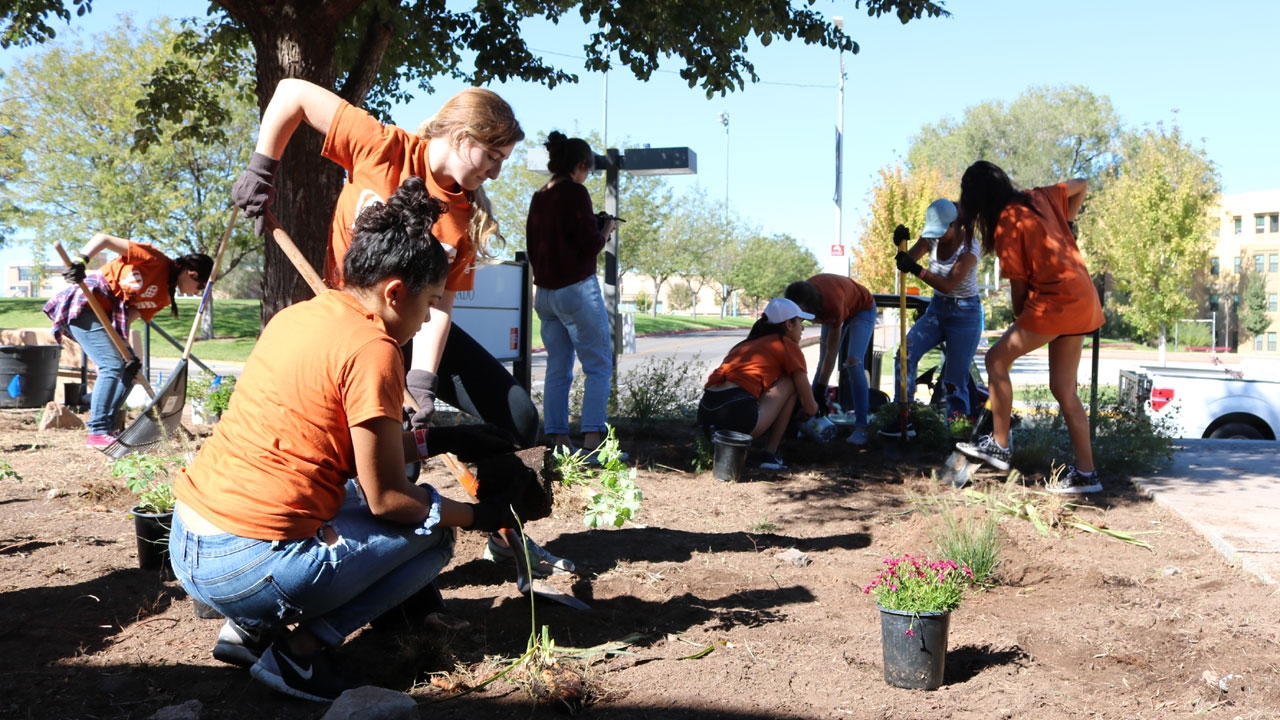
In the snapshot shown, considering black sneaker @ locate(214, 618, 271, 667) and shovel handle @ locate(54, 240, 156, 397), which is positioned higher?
shovel handle @ locate(54, 240, 156, 397)

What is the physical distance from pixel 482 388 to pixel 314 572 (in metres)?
1.29

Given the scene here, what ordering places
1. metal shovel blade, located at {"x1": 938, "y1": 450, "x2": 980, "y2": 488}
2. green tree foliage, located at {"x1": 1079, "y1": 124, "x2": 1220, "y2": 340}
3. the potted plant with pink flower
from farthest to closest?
1. green tree foliage, located at {"x1": 1079, "y1": 124, "x2": 1220, "y2": 340}
2. metal shovel blade, located at {"x1": 938, "y1": 450, "x2": 980, "y2": 488}
3. the potted plant with pink flower

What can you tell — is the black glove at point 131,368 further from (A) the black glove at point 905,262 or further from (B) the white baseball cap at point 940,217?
(B) the white baseball cap at point 940,217

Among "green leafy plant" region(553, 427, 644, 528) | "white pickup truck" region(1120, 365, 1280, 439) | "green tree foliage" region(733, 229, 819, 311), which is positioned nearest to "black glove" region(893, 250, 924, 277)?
"green leafy plant" region(553, 427, 644, 528)

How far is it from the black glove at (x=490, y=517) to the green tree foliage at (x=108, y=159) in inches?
907

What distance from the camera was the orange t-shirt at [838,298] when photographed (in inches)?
295

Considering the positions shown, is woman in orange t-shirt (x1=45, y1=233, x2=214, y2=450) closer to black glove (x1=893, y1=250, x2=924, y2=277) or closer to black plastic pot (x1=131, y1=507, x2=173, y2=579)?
black plastic pot (x1=131, y1=507, x2=173, y2=579)

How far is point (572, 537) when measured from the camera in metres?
4.61

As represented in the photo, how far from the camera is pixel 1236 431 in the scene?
9.99 meters

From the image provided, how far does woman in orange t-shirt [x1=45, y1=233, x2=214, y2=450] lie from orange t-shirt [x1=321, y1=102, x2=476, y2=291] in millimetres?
4011

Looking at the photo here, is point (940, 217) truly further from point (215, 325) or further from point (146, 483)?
point (215, 325)

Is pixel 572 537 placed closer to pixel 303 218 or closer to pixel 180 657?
pixel 180 657

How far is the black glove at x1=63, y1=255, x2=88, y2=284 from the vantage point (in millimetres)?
6625

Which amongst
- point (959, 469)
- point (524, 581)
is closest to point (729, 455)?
point (959, 469)
